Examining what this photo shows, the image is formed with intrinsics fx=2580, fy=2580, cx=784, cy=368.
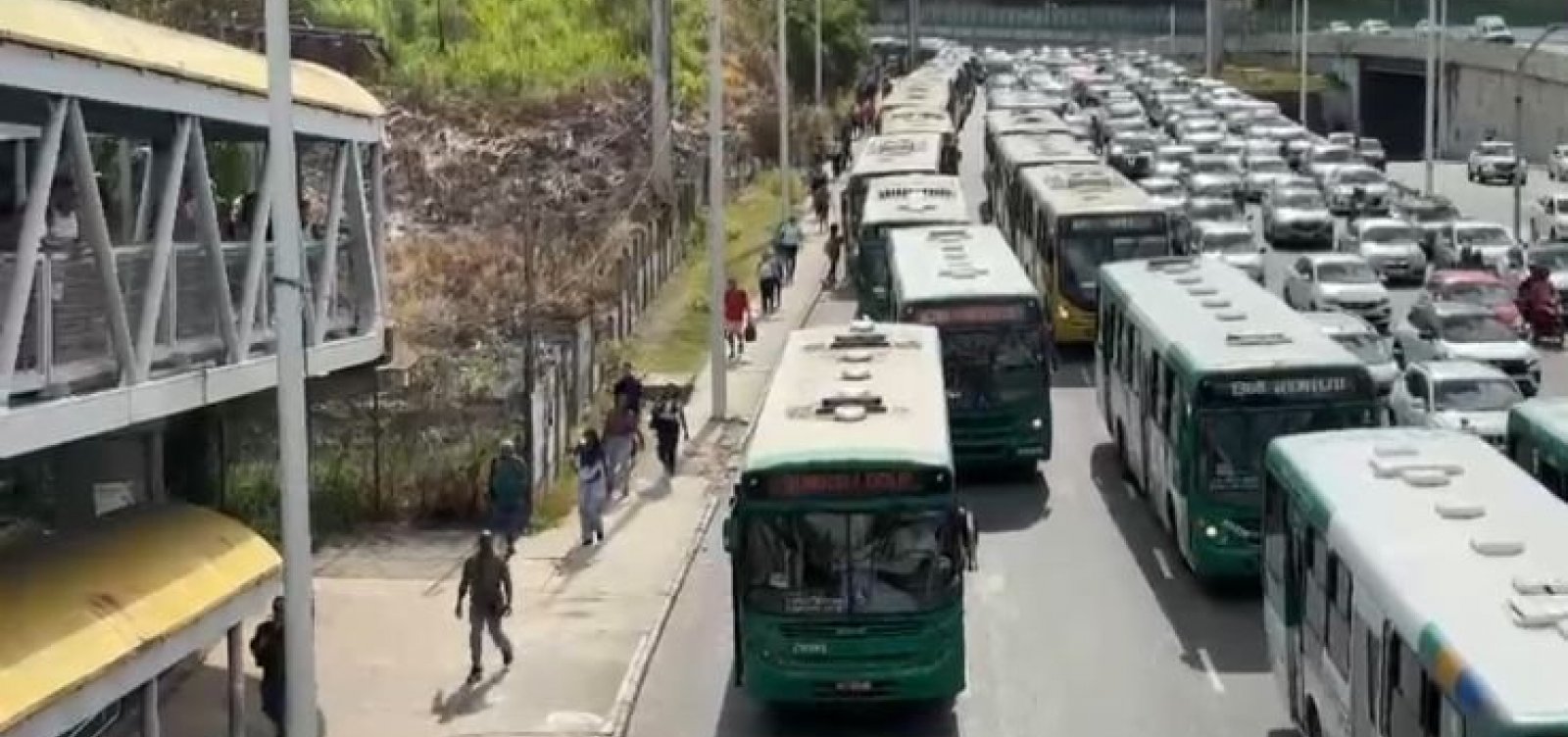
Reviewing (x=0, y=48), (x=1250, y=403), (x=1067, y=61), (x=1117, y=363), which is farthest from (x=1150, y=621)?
(x=1067, y=61)

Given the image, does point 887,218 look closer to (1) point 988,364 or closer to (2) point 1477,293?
(2) point 1477,293

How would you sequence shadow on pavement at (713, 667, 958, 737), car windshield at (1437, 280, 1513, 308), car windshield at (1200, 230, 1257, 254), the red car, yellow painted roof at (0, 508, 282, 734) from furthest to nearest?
car windshield at (1200, 230, 1257, 254)
car windshield at (1437, 280, 1513, 308)
the red car
shadow on pavement at (713, 667, 958, 737)
yellow painted roof at (0, 508, 282, 734)

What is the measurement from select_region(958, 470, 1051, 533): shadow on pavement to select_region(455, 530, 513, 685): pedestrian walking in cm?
813

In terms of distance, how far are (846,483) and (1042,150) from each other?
1408 inches

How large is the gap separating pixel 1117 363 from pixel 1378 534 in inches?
633

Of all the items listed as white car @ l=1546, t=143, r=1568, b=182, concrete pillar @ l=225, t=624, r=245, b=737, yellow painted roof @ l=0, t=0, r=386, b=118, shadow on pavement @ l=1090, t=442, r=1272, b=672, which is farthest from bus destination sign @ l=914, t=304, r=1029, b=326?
white car @ l=1546, t=143, r=1568, b=182

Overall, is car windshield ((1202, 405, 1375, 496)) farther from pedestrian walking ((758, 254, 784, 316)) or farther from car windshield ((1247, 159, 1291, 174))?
car windshield ((1247, 159, 1291, 174))

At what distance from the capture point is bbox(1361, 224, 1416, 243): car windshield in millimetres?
55375

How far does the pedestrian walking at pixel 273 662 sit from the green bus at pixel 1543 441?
10.0 m

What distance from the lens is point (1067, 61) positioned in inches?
5738

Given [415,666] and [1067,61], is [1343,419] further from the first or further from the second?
Answer: [1067,61]

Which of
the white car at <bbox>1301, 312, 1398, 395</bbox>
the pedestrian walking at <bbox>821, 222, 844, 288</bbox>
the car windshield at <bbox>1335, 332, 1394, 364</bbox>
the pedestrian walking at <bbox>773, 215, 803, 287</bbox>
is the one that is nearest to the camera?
the white car at <bbox>1301, 312, 1398, 395</bbox>

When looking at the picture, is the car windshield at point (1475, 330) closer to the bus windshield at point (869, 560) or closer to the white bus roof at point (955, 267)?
the white bus roof at point (955, 267)

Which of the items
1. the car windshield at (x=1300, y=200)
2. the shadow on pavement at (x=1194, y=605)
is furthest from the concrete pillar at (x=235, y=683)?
the car windshield at (x=1300, y=200)
